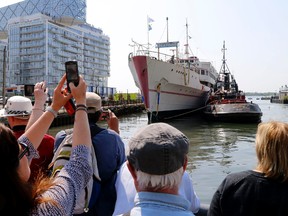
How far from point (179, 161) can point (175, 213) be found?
8.7 inches

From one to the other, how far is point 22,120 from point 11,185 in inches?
74.0

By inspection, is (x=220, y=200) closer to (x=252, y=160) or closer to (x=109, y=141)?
(x=109, y=141)

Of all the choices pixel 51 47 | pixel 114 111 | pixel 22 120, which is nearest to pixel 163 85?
pixel 114 111

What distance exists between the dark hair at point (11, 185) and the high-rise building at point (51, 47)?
68.2 meters

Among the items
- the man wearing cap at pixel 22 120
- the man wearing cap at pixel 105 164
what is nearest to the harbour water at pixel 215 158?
the man wearing cap at pixel 22 120

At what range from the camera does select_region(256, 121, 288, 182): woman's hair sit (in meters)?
1.88

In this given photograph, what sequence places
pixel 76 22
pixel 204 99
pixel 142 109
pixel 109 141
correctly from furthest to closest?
pixel 76 22 → pixel 142 109 → pixel 204 99 → pixel 109 141

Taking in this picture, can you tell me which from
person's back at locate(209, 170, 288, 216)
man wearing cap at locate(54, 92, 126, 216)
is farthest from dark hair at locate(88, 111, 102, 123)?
person's back at locate(209, 170, 288, 216)

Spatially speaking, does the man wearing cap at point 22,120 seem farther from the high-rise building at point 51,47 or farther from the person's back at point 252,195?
the high-rise building at point 51,47

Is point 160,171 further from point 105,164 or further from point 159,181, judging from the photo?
point 105,164

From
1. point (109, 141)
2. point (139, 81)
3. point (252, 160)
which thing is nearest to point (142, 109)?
point (139, 81)

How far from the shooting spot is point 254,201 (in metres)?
1.91

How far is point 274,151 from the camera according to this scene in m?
1.90

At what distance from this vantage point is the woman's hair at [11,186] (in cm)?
112
